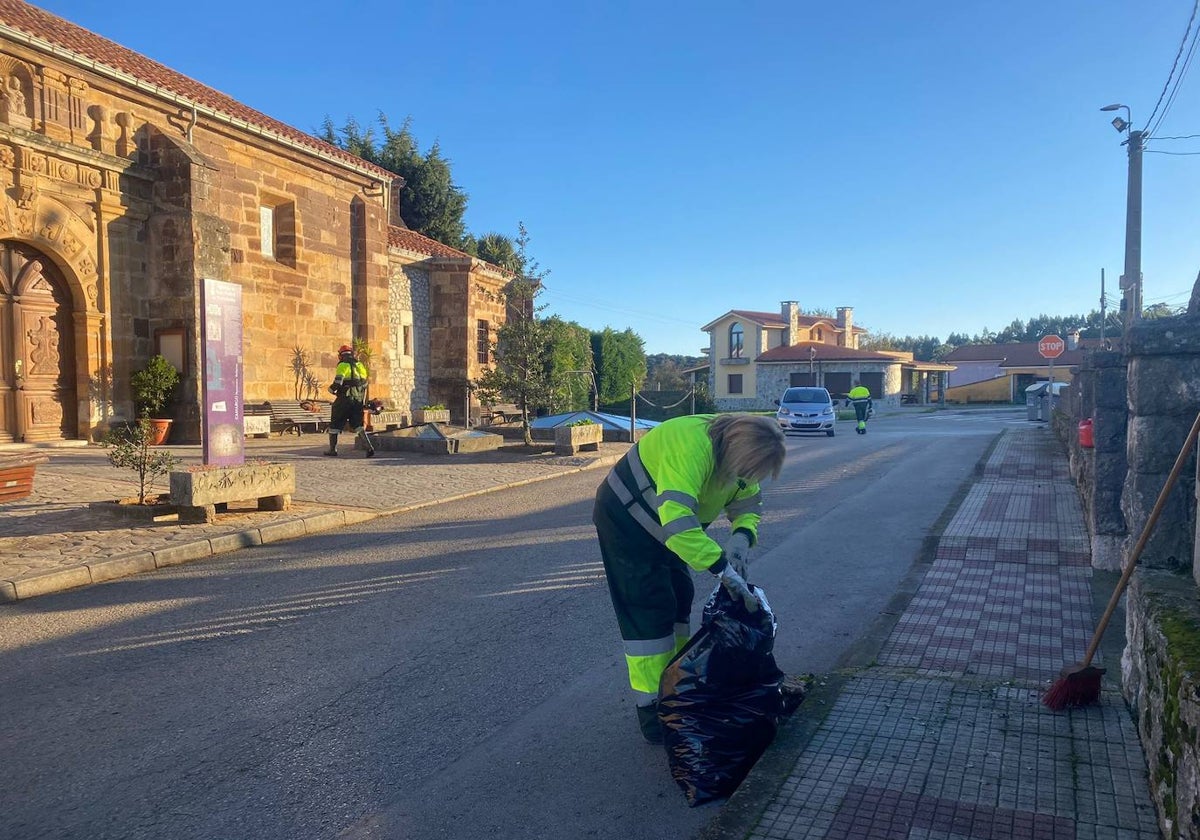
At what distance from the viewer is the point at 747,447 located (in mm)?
3422

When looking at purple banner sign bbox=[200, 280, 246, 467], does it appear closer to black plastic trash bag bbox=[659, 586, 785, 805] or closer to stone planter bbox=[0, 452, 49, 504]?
stone planter bbox=[0, 452, 49, 504]

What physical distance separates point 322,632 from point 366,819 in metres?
2.42

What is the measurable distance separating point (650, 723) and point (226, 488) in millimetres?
6570

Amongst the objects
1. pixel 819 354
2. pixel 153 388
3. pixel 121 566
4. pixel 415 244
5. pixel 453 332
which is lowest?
pixel 121 566

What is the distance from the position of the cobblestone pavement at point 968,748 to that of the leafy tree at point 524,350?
11.6 meters

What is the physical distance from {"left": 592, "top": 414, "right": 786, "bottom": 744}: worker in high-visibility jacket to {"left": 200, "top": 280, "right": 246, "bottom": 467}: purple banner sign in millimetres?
7279

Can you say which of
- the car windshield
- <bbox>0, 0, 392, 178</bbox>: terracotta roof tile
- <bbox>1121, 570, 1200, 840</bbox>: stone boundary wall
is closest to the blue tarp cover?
the car windshield

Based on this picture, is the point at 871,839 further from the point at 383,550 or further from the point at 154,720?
the point at 383,550

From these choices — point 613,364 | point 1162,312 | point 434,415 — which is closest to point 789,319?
point 613,364

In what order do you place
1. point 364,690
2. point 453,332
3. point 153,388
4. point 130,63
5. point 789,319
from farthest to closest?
point 789,319, point 453,332, point 130,63, point 153,388, point 364,690

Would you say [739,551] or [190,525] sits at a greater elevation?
[739,551]

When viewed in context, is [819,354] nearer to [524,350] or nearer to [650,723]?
[524,350]

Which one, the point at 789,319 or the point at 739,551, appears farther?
the point at 789,319

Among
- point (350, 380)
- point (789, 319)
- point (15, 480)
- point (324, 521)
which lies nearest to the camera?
point (15, 480)
